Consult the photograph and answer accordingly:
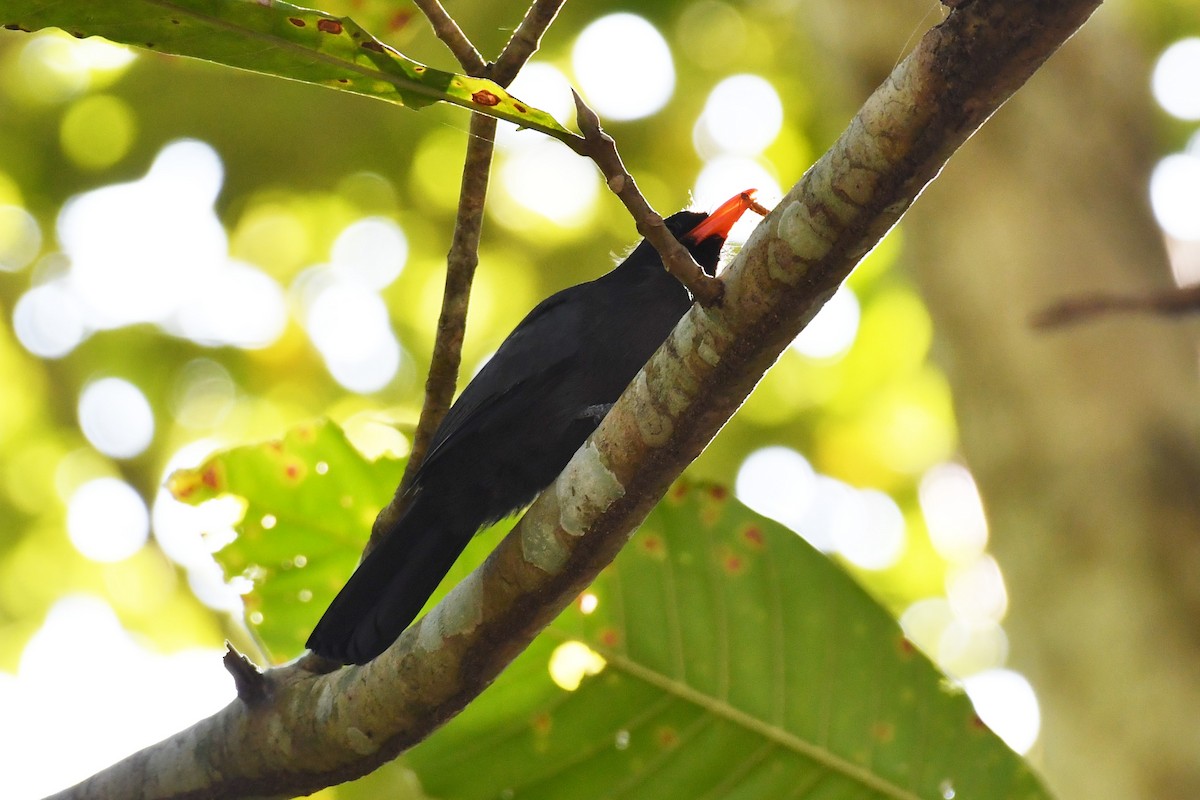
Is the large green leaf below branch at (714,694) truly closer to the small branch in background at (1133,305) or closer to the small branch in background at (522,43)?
the small branch in background at (522,43)

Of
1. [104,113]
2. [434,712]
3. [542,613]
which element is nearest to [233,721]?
[434,712]

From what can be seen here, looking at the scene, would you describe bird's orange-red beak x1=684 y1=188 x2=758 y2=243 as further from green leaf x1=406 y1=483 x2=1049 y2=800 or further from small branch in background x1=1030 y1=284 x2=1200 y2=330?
small branch in background x1=1030 y1=284 x2=1200 y2=330

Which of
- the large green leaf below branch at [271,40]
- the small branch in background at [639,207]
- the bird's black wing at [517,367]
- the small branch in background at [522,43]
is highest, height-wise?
the small branch in background at [522,43]

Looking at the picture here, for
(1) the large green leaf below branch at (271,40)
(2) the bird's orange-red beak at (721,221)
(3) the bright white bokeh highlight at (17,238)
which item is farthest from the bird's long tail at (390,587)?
(3) the bright white bokeh highlight at (17,238)

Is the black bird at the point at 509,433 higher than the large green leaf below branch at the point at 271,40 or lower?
lower

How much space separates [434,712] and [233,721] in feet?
1.52

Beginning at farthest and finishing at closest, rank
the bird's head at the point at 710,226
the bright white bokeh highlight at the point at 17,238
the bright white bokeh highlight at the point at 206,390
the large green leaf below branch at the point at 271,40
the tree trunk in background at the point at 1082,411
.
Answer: the bright white bokeh highlight at the point at 206,390 → the bright white bokeh highlight at the point at 17,238 → the bird's head at the point at 710,226 → the tree trunk in background at the point at 1082,411 → the large green leaf below branch at the point at 271,40

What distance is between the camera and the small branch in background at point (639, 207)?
5.76 feet

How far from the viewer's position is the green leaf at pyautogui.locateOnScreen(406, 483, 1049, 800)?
259cm

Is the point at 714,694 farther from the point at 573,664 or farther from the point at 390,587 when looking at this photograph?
the point at 390,587

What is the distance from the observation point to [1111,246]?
129 inches

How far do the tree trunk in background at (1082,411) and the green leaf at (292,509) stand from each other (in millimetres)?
1611

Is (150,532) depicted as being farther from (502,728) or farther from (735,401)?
→ (735,401)

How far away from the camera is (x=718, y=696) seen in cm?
271
